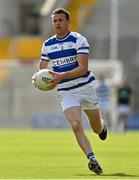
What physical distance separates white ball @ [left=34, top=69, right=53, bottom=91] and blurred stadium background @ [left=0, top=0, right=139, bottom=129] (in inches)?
1004

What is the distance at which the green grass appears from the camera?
13875mm

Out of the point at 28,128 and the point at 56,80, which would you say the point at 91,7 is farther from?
the point at 56,80

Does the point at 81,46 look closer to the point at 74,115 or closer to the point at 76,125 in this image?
the point at 74,115

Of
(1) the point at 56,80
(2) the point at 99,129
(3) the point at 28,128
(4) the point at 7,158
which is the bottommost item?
(3) the point at 28,128

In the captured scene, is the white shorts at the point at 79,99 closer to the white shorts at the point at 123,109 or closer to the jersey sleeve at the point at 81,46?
the jersey sleeve at the point at 81,46

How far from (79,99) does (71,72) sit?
1.86 feet

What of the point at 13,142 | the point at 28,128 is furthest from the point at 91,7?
the point at 13,142

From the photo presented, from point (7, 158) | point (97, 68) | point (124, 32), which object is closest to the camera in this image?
point (7, 158)

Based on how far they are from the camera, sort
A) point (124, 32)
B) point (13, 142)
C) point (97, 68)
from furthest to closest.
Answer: point (124, 32) → point (97, 68) → point (13, 142)

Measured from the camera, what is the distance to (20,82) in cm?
4141

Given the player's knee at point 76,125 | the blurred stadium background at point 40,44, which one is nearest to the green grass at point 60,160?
the player's knee at point 76,125

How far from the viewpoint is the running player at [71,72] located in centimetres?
1431

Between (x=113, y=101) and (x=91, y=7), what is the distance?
12.5m

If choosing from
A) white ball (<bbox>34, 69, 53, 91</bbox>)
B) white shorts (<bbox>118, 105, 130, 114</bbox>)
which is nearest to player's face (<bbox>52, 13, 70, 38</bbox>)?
white ball (<bbox>34, 69, 53, 91</bbox>)
